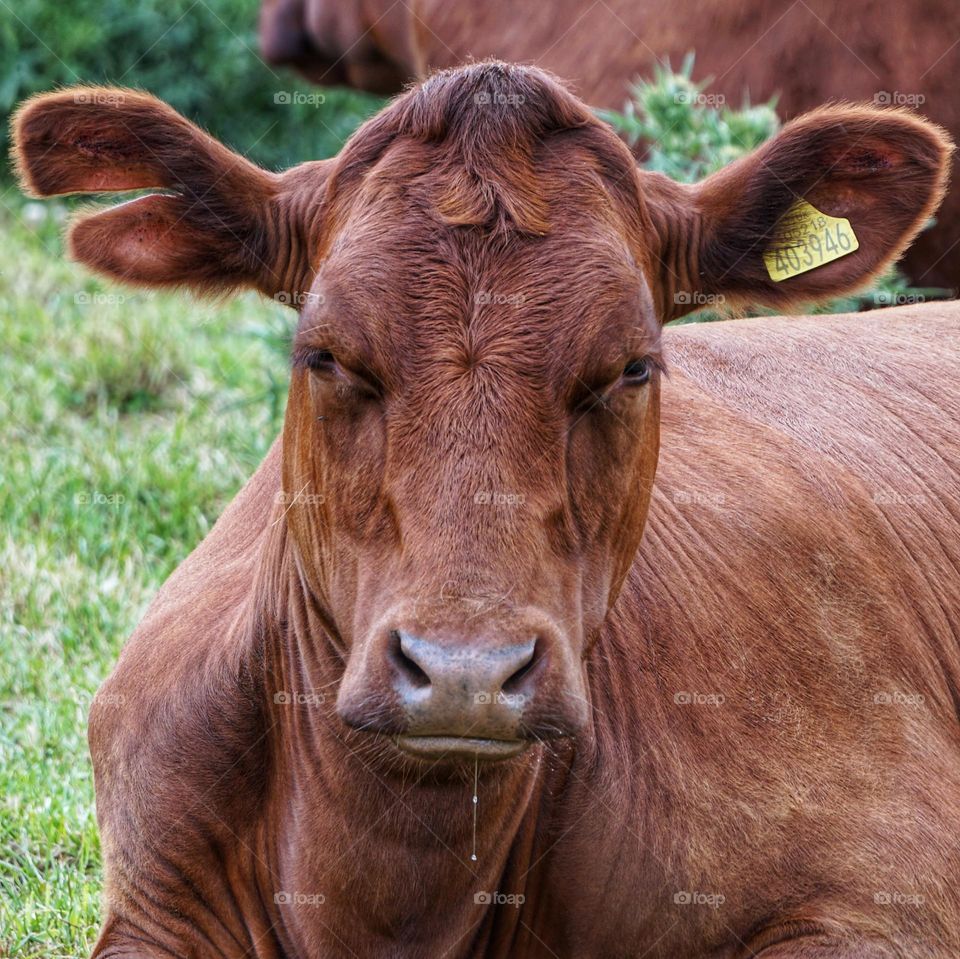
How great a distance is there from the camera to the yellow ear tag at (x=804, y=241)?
402cm

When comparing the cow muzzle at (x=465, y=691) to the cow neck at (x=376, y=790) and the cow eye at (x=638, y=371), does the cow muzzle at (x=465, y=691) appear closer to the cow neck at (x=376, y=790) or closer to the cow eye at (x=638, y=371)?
the cow neck at (x=376, y=790)

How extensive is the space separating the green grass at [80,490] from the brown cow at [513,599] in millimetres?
682

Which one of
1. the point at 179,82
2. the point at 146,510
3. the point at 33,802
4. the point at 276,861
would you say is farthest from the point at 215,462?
the point at 179,82

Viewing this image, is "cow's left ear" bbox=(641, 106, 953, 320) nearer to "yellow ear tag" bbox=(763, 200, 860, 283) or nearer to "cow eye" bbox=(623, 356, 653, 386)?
"yellow ear tag" bbox=(763, 200, 860, 283)

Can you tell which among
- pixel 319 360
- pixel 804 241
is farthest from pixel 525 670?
pixel 804 241

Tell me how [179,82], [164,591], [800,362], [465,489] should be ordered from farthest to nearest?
1. [179,82]
2. [800,362]
3. [164,591]
4. [465,489]

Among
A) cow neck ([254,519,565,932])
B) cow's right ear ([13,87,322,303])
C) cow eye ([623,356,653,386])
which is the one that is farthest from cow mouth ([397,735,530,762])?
cow's right ear ([13,87,322,303])

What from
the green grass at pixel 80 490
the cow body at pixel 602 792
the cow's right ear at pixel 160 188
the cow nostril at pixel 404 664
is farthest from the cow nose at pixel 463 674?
the green grass at pixel 80 490

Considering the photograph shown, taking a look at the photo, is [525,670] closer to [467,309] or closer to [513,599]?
[513,599]

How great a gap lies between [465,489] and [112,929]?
1616 millimetres

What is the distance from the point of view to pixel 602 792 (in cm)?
395

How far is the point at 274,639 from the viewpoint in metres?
4.00

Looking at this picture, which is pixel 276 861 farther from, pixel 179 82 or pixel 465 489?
pixel 179 82

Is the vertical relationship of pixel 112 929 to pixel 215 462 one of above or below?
above
